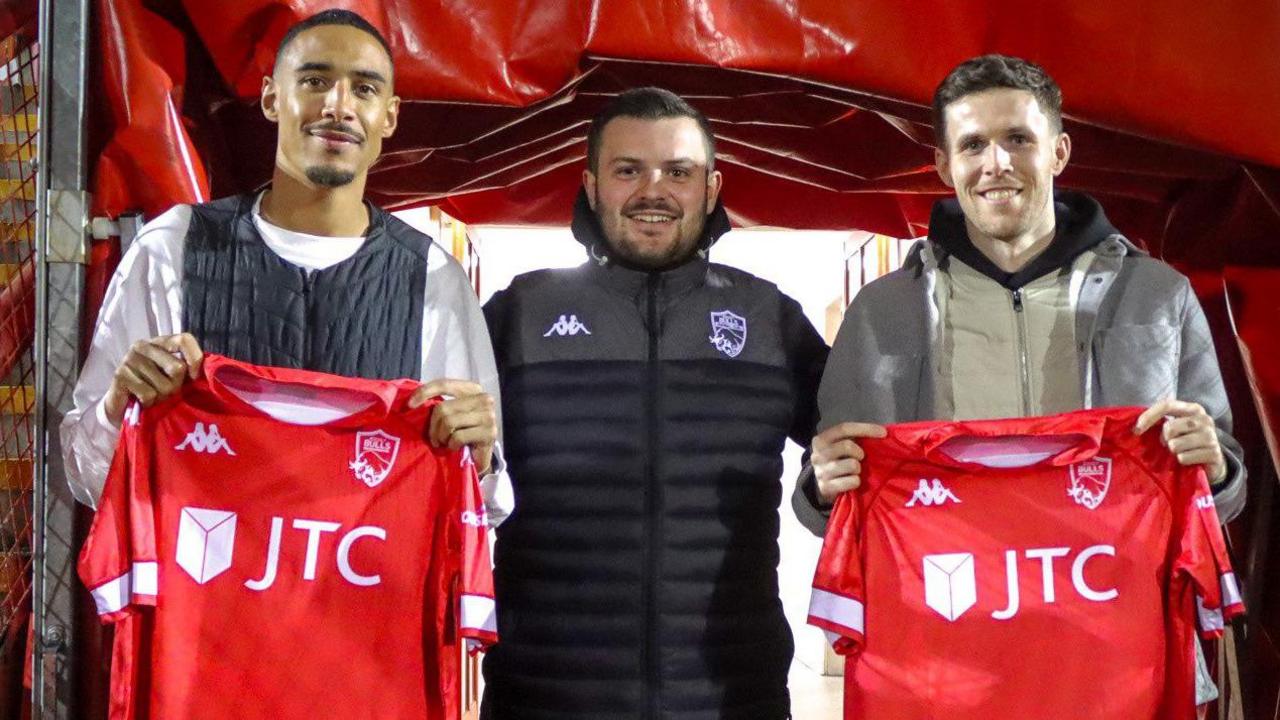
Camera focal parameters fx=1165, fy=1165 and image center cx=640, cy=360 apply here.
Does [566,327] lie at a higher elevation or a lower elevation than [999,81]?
lower

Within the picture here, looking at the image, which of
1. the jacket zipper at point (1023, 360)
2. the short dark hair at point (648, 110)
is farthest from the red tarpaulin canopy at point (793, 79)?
the jacket zipper at point (1023, 360)

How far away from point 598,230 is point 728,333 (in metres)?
0.38

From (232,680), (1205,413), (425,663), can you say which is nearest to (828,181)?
(1205,413)

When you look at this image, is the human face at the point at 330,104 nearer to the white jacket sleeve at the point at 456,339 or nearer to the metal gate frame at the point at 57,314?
the white jacket sleeve at the point at 456,339

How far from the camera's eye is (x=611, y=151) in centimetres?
248

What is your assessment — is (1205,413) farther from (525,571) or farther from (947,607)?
(525,571)

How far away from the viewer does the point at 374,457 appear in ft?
6.68

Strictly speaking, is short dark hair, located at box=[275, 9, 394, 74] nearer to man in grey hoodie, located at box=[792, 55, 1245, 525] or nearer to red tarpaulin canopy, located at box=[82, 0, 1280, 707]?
red tarpaulin canopy, located at box=[82, 0, 1280, 707]

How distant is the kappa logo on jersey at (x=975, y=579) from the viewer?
208 cm

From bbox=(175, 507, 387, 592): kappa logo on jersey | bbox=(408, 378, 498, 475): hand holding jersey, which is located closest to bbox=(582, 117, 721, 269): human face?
bbox=(408, 378, 498, 475): hand holding jersey

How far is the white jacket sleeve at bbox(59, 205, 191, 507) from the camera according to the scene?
2.03 metres

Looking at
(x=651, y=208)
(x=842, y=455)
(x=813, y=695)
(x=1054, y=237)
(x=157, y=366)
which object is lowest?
(x=813, y=695)

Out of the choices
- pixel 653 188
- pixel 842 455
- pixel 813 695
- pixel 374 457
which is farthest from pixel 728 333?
pixel 813 695

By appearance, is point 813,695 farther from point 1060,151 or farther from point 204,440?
point 204,440
